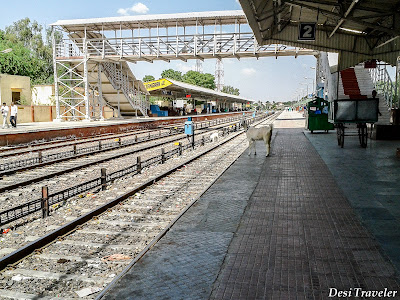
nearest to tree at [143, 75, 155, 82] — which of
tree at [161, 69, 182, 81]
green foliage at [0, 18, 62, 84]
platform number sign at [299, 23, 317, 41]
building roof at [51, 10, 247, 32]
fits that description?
tree at [161, 69, 182, 81]

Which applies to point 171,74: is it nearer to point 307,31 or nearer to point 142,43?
point 142,43

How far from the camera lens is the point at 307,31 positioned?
14.5 meters

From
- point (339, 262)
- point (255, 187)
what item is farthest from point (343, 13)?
point (339, 262)

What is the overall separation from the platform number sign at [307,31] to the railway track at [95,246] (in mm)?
8947

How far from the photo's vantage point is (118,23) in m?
30.1

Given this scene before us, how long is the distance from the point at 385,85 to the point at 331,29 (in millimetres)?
8458

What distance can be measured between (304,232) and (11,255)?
Answer: 4196 mm

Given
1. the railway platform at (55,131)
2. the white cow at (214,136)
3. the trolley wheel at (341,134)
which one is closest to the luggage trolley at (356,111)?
the trolley wheel at (341,134)

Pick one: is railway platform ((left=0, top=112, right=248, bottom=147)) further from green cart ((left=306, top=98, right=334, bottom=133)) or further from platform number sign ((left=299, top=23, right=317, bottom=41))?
platform number sign ((left=299, top=23, right=317, bottom=41))

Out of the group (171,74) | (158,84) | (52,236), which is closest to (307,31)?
(52,236)

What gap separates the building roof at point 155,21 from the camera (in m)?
28.3

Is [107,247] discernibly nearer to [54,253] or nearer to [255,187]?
[54,253]

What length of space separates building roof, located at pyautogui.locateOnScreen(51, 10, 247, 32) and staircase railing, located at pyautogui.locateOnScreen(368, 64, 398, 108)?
1084 cm

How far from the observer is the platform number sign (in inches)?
571
